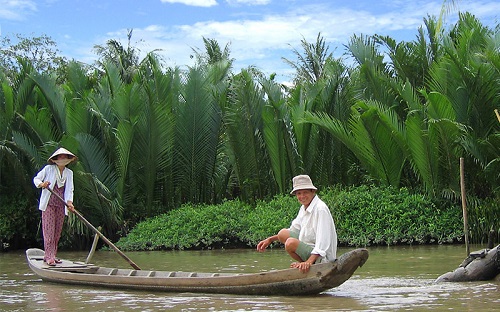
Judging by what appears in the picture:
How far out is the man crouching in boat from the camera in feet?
22.9

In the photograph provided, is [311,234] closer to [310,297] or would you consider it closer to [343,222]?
[310,297]

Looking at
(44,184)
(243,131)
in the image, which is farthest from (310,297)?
(243,131)

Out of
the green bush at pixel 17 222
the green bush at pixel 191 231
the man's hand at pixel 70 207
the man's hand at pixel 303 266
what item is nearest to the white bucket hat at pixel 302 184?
the man's hand at pixel 303 266

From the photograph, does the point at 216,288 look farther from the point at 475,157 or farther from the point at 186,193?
the point at 186,193

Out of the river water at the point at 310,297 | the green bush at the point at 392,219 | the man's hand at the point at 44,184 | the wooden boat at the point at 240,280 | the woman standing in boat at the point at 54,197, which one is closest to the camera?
the river water at the point at 310,297

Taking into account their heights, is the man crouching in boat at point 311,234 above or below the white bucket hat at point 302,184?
below

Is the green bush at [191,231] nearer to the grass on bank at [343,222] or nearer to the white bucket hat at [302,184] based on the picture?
the grass on bank at [343,222]

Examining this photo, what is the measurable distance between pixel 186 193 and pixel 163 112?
85.2 inches

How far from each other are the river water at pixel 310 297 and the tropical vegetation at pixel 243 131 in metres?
3.16

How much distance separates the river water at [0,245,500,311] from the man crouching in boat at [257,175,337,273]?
0.41 m

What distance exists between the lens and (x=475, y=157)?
13547 millimetres

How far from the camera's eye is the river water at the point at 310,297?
6.78 meters

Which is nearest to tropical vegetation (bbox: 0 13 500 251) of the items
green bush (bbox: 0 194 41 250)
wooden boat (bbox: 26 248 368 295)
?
green bush (bbox: 0 194 41 250)

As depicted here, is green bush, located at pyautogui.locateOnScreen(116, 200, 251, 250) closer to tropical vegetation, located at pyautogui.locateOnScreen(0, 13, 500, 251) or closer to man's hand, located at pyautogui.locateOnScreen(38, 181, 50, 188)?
tropical vegetation, located at pyautogui.locateOnScreen(0, 13, 500, 251)
